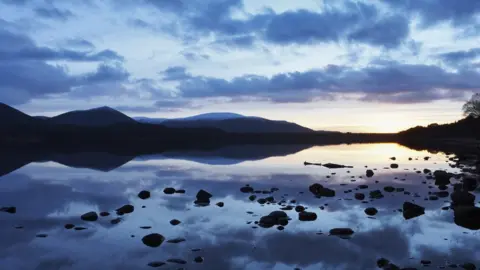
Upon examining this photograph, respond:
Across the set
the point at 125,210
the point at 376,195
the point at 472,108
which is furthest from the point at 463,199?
the point at 472,108

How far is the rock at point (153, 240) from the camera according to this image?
1616 centimetres

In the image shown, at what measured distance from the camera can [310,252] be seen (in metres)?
15.3

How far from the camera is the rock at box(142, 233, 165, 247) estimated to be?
1616 centimetres

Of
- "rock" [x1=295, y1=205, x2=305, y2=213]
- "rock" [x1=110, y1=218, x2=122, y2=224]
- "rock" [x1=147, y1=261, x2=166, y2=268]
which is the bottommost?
"rock" [x1=147, y1=261, x2=166, y2=268]

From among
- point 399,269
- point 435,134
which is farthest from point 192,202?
point 435,134

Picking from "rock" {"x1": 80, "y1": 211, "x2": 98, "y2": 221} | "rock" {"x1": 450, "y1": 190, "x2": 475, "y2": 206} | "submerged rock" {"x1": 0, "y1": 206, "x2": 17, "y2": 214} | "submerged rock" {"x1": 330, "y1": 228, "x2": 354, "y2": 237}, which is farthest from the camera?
"rock" {"x1": 450, "y1": 190, "x2": 475, "y2": 206}

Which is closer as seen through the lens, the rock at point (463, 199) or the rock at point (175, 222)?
the rock at point (175, 222)

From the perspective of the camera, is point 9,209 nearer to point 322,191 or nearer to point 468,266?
point 322,191

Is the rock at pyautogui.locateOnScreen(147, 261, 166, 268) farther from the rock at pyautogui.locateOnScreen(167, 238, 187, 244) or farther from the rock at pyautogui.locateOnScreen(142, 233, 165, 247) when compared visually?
the rock at pyautogui.locateOnScreen(167, 238, 187, 244)

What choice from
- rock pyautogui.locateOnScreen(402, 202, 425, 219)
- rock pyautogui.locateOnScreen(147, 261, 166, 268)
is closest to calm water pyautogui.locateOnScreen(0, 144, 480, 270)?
rock pyautogui.locateOnScreen(147, 261, 166, 268)

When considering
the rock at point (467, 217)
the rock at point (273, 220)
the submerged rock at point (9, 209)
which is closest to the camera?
the rock at point (273, 220)

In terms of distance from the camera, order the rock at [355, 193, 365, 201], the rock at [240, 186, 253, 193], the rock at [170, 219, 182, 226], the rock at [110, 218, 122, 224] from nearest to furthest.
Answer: the rock at [170, 219, 182, 226], the rock at [110, 218, 122, 224], the rock at [355, 193, 365, 201], the rock at [240, 186, 253, 193]

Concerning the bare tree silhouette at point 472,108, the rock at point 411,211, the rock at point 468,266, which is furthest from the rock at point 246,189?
the bare tree silhouette at point 472,108

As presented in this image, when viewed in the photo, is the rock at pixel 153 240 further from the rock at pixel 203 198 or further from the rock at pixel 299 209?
the rock at pixel 203 198
